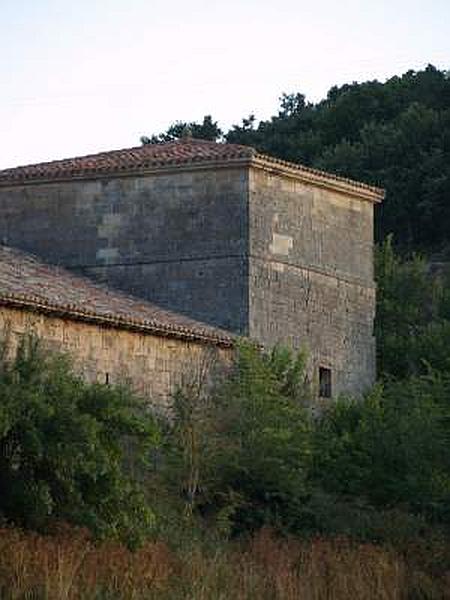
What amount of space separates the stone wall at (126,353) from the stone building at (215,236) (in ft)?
6.22

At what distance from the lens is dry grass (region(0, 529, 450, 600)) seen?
16.2m

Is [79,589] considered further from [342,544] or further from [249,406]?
[249,406]

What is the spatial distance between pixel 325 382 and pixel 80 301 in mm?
6650

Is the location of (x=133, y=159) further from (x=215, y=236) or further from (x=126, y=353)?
(x=126, y=353)

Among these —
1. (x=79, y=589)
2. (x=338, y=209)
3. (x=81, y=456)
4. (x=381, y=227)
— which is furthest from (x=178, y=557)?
(x=381, y=227)

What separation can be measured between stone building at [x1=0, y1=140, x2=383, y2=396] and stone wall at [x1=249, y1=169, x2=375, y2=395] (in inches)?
0.9

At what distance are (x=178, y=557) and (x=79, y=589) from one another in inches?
110

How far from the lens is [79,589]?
→ 1620cm

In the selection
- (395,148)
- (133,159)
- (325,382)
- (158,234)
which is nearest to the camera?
(158,234)

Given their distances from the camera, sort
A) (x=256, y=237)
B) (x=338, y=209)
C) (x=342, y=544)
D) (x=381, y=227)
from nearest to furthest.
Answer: (x=342, y=544), (x=256, y=237), (x=338, y=209), (x=381, y=227)

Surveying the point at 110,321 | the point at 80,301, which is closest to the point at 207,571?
the point at 110,321

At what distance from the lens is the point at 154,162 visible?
1181 inches

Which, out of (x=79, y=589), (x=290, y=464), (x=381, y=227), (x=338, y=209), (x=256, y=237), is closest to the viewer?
(x=79, y=589)

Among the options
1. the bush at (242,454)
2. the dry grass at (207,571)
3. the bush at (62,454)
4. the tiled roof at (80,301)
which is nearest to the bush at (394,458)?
the bush at (242,454)
